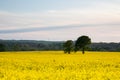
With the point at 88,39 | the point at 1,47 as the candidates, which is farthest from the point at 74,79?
the point at 1,47

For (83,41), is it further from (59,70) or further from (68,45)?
(59,70)

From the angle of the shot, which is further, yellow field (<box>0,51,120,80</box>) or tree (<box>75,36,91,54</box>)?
tree (<box>75,36,91,54</box>)

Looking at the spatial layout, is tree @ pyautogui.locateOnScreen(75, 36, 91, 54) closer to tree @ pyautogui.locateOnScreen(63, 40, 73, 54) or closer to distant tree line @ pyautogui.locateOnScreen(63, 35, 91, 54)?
distant tree line @ pyautogui.locateOnScreen(63, 35, 91, 54)

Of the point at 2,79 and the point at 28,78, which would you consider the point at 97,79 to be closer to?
the point at 28,78

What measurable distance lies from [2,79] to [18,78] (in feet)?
2.96

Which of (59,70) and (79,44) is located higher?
(79,44)

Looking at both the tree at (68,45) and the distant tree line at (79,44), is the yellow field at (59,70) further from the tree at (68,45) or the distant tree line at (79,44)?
the tree at (68,45)

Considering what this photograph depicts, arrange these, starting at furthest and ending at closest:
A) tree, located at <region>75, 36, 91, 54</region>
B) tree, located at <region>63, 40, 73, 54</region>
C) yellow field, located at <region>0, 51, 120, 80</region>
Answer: tree, located at <region>63, 40, 73, 54</region>, tree, located at <region>75, 36, 91, 54</region>, yellow field, located at <region>0, 51, 120, 80</region>

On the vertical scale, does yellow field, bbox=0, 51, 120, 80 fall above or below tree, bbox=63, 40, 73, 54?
below

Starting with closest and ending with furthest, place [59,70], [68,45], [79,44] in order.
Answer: [59,70] < [79,44] < [68,45]

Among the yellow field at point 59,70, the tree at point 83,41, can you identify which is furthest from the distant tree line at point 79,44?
the yellow field at point 59,70

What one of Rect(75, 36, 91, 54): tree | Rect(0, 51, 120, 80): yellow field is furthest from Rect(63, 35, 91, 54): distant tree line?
Rect(0, 51, 120, 80): yellow field

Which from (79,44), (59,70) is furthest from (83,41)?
(59,70)

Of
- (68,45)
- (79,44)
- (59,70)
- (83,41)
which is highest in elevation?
(83,41)
